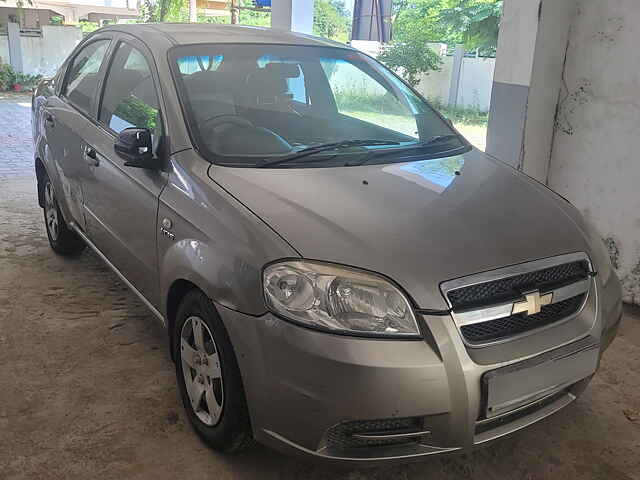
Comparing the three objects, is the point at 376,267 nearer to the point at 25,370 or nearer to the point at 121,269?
the point at 121,269

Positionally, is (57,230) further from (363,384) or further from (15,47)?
(15,47)

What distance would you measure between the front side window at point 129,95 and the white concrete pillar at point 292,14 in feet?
14.0

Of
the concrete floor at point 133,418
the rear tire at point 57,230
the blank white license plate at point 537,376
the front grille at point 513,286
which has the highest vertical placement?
the front grille at point 513,286

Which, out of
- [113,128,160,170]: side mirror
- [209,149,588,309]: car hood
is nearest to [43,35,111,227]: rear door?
[113,128,160,170]: side mirror

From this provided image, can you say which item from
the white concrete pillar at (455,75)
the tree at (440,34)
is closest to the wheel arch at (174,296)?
the tree at (440,34)

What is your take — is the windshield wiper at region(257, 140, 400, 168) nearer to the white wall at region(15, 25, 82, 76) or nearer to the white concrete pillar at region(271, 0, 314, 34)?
the white concrete pillar at region(271, 0, 314, 34)

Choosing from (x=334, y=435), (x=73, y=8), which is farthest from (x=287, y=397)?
(x=73, y=8)

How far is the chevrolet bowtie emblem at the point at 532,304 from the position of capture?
1.96 m

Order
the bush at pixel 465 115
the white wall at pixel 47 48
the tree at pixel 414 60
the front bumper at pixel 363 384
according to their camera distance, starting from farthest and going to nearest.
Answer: the white wall at pixel 47 48 < the tree at pixel 414 60 < the bush at pixel 465 115 < the front bumper at pixel 363 384

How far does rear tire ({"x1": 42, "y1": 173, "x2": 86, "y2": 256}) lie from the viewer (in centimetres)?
410

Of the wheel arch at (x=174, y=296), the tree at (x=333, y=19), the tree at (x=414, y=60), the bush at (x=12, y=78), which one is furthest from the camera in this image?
the tree at (x=333, y=19)

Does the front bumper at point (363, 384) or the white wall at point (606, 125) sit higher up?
the white wall at point (606, 125)

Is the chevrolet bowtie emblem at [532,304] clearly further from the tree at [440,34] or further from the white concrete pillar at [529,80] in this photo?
the tree at [440,34]

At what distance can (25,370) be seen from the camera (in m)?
2.88
